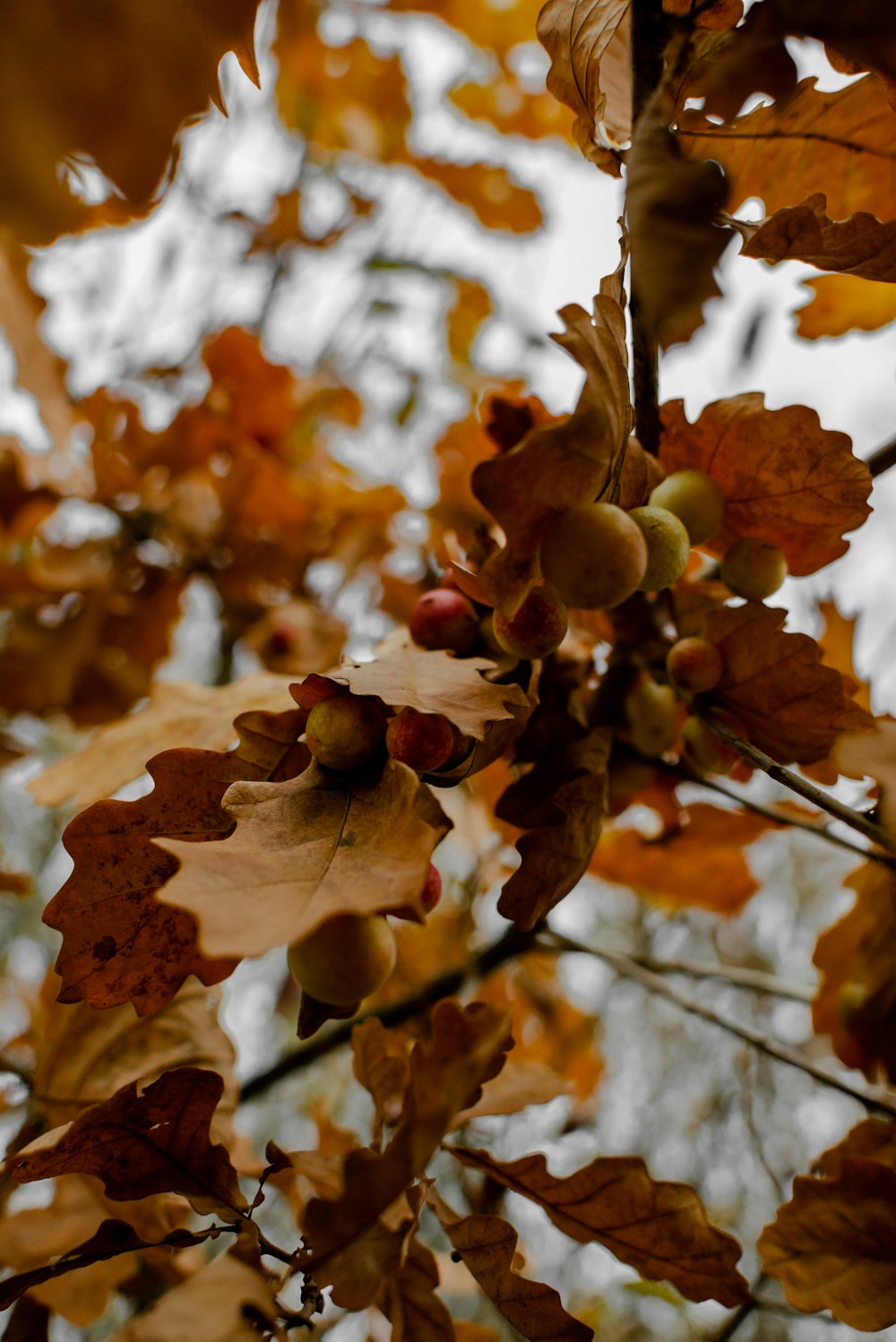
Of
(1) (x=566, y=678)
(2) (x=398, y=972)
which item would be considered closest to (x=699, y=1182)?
(2) (x=398, y=972)

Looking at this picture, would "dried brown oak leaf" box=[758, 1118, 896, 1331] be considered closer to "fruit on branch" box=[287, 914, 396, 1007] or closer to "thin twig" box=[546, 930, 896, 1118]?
"thin twig" box=[546, 930, 896, 1118]

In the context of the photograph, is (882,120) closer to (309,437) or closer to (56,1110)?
(56,1110)

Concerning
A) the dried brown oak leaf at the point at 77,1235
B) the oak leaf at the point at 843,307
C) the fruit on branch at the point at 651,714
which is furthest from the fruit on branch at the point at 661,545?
the dried brown oak leaf at the point at 77,1235

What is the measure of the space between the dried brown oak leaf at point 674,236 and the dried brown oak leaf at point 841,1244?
1.51 ft

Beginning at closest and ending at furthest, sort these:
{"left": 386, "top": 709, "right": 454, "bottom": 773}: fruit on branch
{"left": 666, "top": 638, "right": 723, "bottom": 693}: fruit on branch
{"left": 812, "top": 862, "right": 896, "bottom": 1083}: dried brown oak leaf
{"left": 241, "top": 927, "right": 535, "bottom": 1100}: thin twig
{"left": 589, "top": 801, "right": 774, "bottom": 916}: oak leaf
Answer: {"left": 386, "top": 709, "right": 454, "bottom": 773}: fruit on branch < {"left": 666, "top": 638, "right": 723, "bottom": 693}: fruit on branch < {"left": 812, "top": 862, "right": 896, "bottom": 1083}: dried brown oak leaf < {"left": 589, "top": 801, "right": 774, "bottom": 916}: oak leaf < {"left": 241, "top": 927, "right": 535, "bottom": 1100}: thin twig

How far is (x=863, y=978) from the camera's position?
0.66 m

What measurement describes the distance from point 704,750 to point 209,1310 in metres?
0.42

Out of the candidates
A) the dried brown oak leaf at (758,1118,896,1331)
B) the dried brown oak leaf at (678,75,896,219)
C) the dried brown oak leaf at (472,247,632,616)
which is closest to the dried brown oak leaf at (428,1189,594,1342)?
the dried brown oak leaf at (758,1118,896,1331)

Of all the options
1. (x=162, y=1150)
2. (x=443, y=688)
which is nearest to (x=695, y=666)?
(x=443, y=688)

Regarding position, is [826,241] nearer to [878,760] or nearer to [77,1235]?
[878,760]

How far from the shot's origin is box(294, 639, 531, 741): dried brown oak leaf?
1.36 feet

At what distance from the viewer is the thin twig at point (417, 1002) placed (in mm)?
920

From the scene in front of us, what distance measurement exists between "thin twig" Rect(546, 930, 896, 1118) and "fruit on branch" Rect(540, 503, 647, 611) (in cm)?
46

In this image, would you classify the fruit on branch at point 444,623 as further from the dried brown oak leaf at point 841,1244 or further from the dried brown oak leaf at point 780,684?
the dried brown oak leaf at point 841,1244
